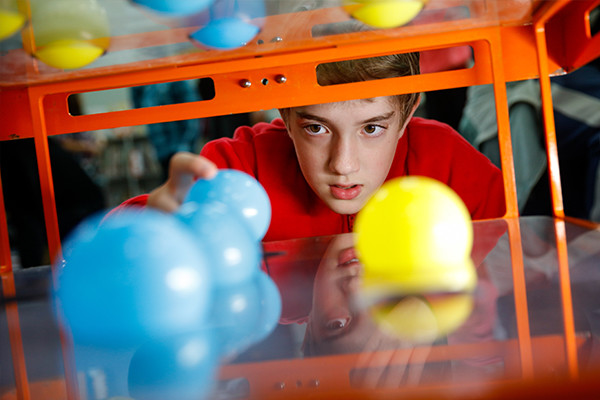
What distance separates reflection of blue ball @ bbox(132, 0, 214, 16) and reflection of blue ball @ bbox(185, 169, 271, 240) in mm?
246

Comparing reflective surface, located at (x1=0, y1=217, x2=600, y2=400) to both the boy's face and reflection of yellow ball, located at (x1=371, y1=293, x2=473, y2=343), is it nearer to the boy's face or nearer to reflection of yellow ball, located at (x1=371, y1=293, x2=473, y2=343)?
reflection of yellow ball, located at (x1=371, y1=293, x2=473, y2=343)

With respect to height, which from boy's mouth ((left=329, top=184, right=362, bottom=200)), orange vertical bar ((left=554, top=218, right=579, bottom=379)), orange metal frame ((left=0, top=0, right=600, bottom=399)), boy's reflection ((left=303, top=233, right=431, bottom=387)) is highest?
orange metal frame ((left=0, top=0, right=600, bottom=399))

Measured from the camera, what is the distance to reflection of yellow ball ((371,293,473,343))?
1.24 feet

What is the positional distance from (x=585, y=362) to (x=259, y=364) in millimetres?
190

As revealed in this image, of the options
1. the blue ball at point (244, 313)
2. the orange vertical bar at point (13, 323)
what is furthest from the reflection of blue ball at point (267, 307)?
the orange vertical bar at point (13, 323)

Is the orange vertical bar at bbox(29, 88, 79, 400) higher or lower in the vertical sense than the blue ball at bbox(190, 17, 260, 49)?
lower

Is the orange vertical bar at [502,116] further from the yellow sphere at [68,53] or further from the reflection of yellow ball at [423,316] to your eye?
the yellow sphere at [68,53]

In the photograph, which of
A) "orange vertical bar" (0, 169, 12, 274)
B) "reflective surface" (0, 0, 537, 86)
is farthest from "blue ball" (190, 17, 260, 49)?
"orange vertical bar" (0, 169, 12, 274)

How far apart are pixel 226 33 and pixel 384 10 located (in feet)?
0.80

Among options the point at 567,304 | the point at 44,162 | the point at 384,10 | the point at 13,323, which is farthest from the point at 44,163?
the point at 567,304

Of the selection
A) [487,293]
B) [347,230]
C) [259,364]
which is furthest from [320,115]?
[259,364]

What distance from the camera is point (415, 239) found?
1.88 feet

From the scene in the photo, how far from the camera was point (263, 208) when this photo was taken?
0.86 metres

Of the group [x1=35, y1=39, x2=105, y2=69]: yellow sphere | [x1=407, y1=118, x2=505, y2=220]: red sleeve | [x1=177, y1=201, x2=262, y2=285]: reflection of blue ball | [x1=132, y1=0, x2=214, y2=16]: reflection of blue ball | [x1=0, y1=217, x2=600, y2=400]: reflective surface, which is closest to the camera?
[x1=0, y1=217, x2=600, y2=400]: reflective surface
